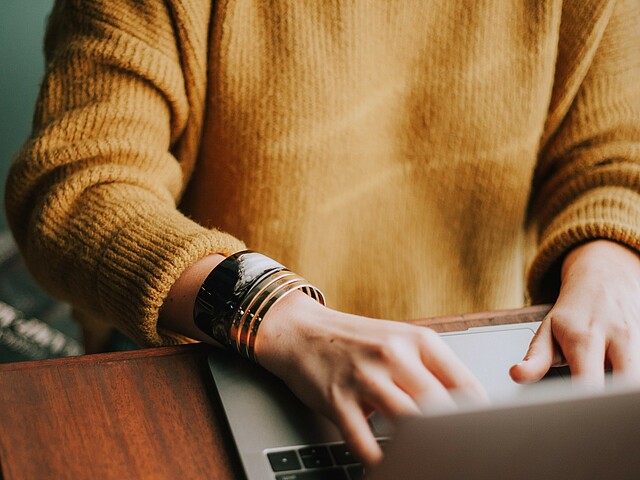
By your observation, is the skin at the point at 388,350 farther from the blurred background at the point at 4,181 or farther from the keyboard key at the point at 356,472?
the blurred background at the point at 4,181

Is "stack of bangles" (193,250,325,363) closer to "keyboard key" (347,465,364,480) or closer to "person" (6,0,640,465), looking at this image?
"person" (6,0,640,465)

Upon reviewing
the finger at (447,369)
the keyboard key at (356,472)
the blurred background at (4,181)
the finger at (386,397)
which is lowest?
the blurred background at (4,181)

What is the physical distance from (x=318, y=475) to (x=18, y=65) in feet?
3.87

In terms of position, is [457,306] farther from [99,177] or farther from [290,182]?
[99,177]

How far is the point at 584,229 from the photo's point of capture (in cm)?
66

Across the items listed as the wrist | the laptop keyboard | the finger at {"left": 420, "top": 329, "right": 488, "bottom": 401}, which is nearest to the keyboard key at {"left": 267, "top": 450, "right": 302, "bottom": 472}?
the laptop keyboard

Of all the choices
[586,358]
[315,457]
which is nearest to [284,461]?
[315,457]

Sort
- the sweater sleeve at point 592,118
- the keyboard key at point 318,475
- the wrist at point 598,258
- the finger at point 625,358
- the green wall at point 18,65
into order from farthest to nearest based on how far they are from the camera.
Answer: the green wall at point 18,65 → the sweater sleeve at point 592,118 → the wrist at point 598,258 → the finger at point 625,358 → the keyboard key at point 318,475

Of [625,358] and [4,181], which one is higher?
[625,358]

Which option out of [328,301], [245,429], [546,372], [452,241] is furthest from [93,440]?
[452,241]

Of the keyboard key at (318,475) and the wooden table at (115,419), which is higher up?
the keyboard key at (318,475)

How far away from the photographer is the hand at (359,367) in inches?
16.1

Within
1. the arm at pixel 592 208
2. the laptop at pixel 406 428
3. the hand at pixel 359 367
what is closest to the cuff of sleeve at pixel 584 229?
the arm at pixel 592 208

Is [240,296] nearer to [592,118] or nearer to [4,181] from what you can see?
[592,118]
